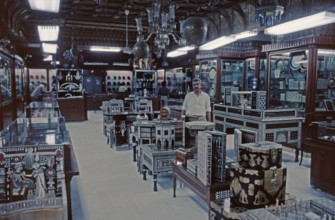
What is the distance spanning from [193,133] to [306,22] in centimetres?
269

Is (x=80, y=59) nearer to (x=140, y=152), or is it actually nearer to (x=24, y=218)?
(x=140, y=152)

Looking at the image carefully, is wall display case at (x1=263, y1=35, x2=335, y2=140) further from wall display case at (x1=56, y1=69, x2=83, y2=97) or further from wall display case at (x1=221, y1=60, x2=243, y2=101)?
wall display case at (x1=56, y1=69, x2=83, y2=97)

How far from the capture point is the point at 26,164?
2326 mm

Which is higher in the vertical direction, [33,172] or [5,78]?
[5,78]

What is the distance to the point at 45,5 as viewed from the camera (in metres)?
3.65

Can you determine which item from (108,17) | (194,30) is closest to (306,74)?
(194,30)

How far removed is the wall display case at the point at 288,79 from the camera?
269 inches

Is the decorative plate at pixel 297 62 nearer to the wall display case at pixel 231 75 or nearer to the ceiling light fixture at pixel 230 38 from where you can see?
the ceiling light fixture at pixel 230 38

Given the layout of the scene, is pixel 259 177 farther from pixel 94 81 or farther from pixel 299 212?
pixel 94 81

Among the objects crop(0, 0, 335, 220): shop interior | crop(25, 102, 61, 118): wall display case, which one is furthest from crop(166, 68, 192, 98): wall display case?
crop(25, 102, 61, 118): wall display case

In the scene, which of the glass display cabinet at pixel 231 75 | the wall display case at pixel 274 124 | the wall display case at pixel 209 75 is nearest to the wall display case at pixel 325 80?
the wall display case at pixel 274 124

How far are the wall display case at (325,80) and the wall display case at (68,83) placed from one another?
9973 millimetres

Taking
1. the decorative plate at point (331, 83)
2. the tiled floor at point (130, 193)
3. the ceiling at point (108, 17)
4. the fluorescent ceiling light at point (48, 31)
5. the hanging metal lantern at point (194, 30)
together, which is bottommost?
the tiled floor at point (130, 193)

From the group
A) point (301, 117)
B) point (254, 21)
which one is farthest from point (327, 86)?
point (254, 21)
